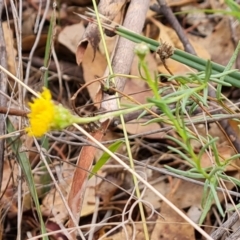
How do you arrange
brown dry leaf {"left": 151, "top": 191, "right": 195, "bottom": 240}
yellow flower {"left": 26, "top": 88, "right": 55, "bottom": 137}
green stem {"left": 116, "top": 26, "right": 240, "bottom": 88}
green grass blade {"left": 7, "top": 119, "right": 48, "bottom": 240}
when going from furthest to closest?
1. brown dry leaf {"left": 151, "top": 191, "right": 195, "bottom": 240}
2. green grass blade {"left": 7, "top": 119, "right": 48, "bottom": 240}
3. green stem {"left": 116, "top": 26, "right": 240, "bottom": 88}
4. yellow flower {"left": 26, "top": 88, "right": 55, "bottom": 137}

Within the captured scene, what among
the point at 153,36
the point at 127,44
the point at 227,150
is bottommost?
the point at 227,150

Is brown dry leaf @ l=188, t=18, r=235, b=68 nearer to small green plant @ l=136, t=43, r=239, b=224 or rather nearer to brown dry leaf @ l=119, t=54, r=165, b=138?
brown dry leaf @ l=119, t=54, r=165, b=138

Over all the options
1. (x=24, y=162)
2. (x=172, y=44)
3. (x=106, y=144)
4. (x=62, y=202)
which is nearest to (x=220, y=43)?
(x=172, y=44)

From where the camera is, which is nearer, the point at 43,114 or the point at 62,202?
the point at 43,114

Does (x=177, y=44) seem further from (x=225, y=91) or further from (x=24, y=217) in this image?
(x=24, y=217)

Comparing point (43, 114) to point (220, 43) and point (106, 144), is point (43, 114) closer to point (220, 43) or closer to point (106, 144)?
point (106, 144)

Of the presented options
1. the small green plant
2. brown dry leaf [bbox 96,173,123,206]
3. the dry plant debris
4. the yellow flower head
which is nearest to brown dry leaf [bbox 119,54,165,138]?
the dry plant debris

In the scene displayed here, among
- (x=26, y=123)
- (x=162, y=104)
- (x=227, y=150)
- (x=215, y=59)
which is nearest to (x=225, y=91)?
(x=215, y=59)
